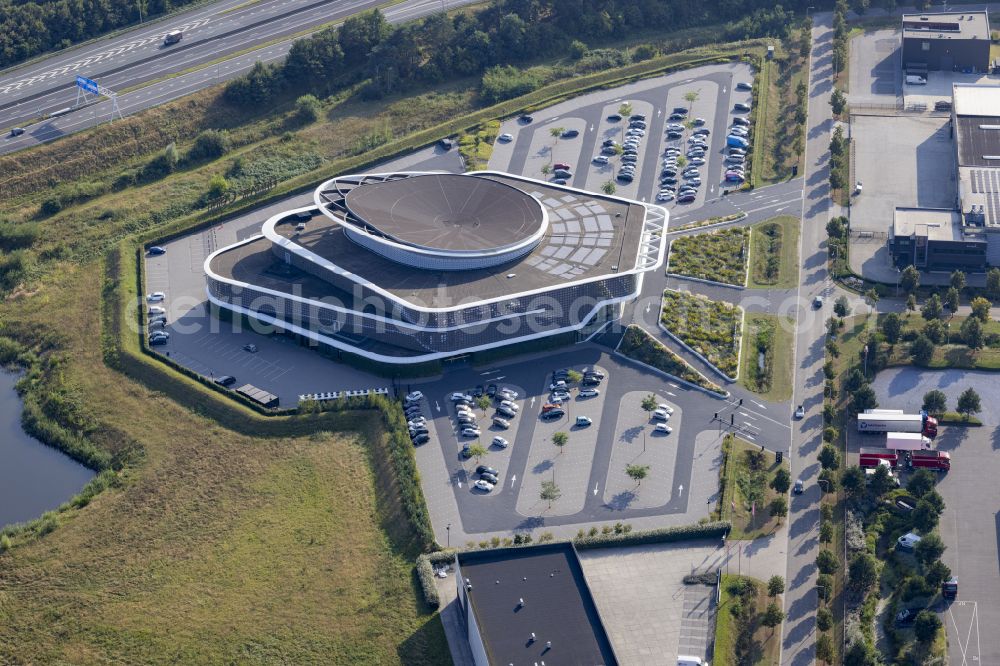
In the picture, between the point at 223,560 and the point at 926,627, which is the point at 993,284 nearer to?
the point at 926,627

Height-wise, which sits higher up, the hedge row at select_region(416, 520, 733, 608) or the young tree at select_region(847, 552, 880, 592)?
the hedge row at select_region(416, 520, 733, 608)

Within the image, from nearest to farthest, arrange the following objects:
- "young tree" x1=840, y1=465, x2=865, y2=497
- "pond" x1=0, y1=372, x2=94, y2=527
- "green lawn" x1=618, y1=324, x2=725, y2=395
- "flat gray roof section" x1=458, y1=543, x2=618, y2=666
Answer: "flat gray roof section" x1=458, y1=543, x2=618, y2=666
"young tree" x1=840, y1=465, x2=865, y2=497
"pond" x1=0, y1=372, x2=94, y2=527
"green lawn" x1=618, y1=324, x2=725, y2=395

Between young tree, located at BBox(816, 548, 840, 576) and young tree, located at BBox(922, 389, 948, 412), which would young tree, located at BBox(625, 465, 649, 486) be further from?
young tree, located at BBox(922, 389, 948, 412)

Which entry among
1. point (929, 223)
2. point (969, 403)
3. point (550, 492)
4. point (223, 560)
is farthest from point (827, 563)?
point (929, 223)

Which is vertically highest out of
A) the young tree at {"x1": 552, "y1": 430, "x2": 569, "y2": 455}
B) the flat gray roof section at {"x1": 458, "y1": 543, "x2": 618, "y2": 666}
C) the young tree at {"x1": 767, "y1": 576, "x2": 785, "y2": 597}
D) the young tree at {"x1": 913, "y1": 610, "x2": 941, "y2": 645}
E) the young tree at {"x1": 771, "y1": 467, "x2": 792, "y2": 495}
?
the young tree at {"x1": 552, "y1": 430, "x2": 569, "y2": 455}

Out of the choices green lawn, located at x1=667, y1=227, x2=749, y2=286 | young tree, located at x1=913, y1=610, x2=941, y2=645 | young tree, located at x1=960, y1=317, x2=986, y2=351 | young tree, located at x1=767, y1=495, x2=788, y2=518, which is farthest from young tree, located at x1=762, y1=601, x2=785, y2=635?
green lawn, located at x1=667, y1=227, x2=749, y2=286
